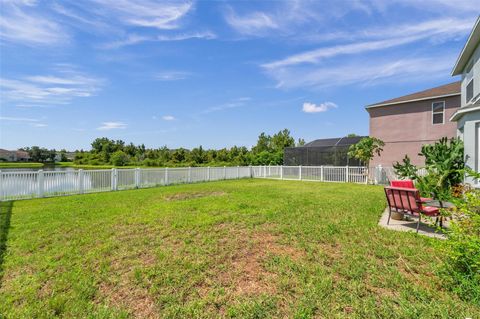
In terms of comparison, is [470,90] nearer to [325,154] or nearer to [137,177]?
[325,154]

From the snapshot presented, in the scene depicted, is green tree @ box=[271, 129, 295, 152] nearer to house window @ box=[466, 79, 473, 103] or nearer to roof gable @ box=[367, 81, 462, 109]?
roof gable @ box=[367, 81, 462, 109]

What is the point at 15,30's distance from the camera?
25.7 ft

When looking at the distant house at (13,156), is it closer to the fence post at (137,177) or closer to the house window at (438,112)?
the fence post at (137,177)

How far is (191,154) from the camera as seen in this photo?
34375 millimetres

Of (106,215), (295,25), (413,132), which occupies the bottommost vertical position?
(106,215)

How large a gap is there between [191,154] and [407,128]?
25.7 metres

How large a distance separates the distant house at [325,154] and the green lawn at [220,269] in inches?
576

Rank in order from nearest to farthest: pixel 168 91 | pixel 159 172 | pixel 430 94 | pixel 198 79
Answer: pixel 159 172 < pixel 430 94 < pixel 198 79 < pixel 168 91

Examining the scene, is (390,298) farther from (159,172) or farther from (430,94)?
(430,94)

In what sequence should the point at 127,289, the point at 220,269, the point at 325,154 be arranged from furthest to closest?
the point at 325,154 < the point at 220,269 < the point at 127,289

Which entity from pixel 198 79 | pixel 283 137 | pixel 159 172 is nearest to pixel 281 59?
pixel 198 79

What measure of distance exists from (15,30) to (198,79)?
10776 mm

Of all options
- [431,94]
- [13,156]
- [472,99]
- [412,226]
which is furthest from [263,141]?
[13,156]

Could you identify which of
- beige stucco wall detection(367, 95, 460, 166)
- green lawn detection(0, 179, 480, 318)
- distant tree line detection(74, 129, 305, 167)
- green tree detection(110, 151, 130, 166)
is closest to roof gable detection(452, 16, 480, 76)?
beige stucco wall detection(367, 95, 460, 166)
